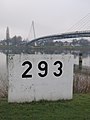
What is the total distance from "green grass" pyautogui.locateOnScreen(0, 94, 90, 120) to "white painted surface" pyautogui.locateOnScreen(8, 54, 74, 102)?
6.6 inches

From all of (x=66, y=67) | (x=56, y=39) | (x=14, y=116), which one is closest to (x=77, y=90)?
(x=66, y=67)

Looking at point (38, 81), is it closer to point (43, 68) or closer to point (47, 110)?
point (43, 68)

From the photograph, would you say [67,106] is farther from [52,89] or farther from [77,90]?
[77,90]

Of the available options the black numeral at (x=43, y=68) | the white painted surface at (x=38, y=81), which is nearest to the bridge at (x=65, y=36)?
the white painted surface at (x=38, y=81)

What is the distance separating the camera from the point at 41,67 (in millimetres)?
6645

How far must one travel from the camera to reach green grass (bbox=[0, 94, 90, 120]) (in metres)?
5.39

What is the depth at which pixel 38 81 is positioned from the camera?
6.60 meters

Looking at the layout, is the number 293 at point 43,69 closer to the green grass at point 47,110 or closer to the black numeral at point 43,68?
the black numeral at point 43,68

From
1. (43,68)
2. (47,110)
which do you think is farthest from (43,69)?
(47,110)

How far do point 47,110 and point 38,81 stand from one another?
34.4 inches

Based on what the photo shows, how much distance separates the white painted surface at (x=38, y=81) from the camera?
6.38 meters

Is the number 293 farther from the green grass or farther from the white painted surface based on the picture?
the green grass

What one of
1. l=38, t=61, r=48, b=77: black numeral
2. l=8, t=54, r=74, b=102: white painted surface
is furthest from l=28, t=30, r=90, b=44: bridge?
l=38, t=61, r=48, b=77: black numeral

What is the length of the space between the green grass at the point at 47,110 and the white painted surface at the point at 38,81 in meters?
0.17
